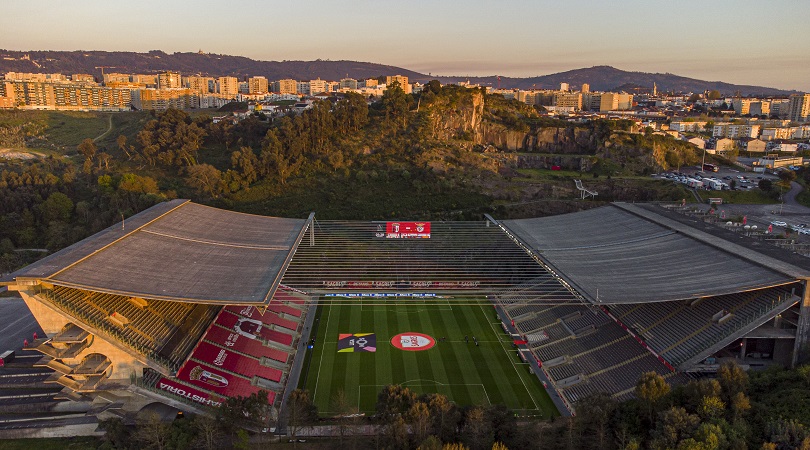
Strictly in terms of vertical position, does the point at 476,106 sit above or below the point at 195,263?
above

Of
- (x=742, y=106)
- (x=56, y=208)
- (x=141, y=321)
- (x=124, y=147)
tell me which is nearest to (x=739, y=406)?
(x=141, y=321)

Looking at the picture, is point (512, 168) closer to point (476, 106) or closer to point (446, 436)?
point (476, 106)

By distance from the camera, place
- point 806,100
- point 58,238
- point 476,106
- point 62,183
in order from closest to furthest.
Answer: point 58,238, point 62,183, point 476,106, point 806,100

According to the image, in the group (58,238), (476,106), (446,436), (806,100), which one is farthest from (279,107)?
(806,100)

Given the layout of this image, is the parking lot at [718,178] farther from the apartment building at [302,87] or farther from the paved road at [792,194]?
the apartment building at [302,87]

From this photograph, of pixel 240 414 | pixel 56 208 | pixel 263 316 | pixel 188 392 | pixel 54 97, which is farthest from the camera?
pixel 54 97

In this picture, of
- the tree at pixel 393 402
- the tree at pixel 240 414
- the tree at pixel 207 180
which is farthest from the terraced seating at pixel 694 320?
the tree at pixel 207 180

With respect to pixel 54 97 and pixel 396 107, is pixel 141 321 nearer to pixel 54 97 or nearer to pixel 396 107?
pixel 396 107
